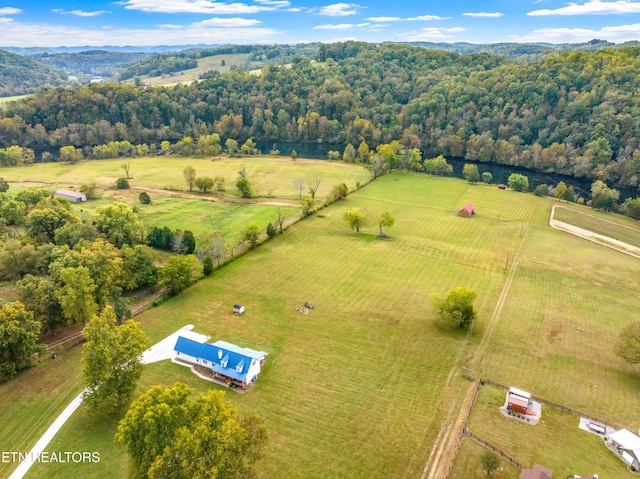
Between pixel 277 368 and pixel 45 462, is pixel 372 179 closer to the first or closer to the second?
pixel 277 368

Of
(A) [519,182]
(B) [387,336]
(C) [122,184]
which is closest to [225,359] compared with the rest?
(B) [387,336]

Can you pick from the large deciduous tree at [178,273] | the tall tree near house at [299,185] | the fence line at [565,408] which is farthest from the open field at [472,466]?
the tall tree near house at [299,185]

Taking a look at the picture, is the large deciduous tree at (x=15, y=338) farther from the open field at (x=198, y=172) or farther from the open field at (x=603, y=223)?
the open field at (x=603, y=223)

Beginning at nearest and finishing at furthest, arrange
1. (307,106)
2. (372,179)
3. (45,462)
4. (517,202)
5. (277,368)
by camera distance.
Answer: (45,462) → (277,368) → (517,202) → (372,179) → (307,106)

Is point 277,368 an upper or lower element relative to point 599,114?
lower

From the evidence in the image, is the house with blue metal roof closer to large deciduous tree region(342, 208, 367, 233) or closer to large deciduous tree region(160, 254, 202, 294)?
large deciduous tree region(160, 254, 202, 294)

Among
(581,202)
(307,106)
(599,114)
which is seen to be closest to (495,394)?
(581,202)

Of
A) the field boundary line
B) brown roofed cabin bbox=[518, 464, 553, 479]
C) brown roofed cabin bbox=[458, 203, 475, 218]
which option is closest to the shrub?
brown roofed cabin bbox=[458, 203, 475, 218]
